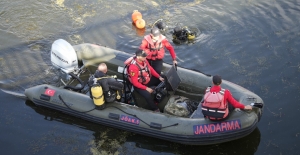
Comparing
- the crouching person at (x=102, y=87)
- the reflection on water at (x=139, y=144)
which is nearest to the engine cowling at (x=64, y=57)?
the crouching person at (x=102, y=87)

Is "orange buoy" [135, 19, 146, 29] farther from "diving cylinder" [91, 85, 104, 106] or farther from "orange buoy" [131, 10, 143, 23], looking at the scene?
"diving cylinder" [91, 85, 104, 106]

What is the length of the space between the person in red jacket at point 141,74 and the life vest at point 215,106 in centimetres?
99

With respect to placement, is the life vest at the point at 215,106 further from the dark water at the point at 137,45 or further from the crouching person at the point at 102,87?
the crouching person at the point at 102,87

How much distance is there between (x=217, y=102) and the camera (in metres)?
4.91

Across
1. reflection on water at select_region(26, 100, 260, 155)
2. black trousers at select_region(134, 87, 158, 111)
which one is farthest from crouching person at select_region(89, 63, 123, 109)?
reflection on water at select_region(26, 100, 260, 155)

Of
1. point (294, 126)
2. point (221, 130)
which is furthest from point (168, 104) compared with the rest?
point (294, 126)

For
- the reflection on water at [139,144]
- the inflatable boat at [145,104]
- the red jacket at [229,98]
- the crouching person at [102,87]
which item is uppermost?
the red jacket at [229,98]

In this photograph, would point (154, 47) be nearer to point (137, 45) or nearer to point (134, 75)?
point (134, 75)

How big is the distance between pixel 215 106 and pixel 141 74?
1295 mm

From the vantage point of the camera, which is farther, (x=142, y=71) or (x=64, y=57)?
(x=64, y=57)

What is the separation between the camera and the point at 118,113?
558 cm

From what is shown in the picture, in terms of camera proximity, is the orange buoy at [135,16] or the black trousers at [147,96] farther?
the orange buoy at [135,16]

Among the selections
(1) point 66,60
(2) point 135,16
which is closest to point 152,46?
(1) point 66,60

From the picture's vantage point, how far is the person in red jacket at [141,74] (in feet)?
17.7
